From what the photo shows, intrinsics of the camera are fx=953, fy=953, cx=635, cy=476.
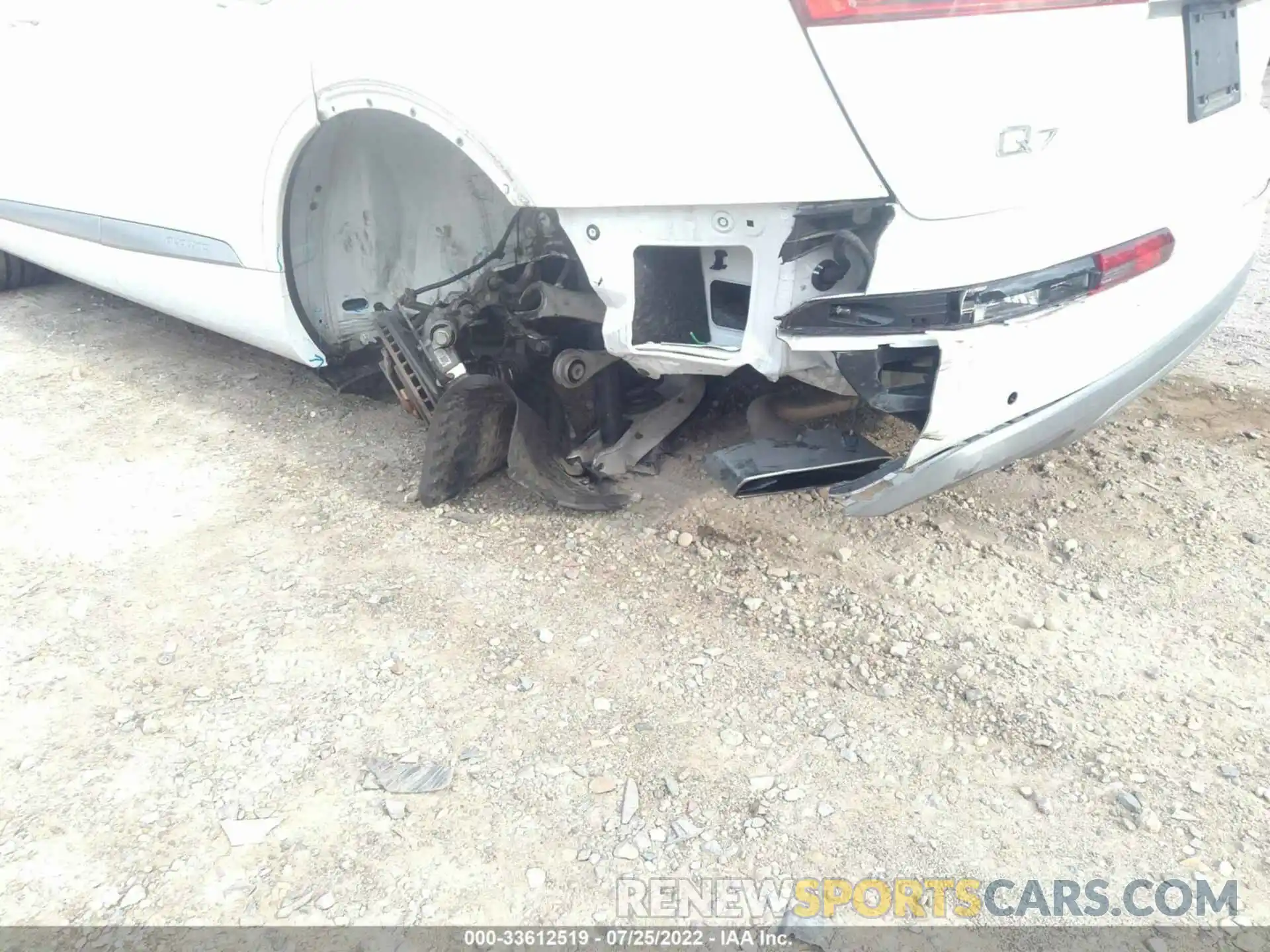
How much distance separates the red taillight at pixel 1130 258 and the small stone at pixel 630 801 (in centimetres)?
150

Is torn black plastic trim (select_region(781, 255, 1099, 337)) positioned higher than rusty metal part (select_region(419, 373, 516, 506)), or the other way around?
torn black plastic trim (select_region(781, 255, 1099, 337))

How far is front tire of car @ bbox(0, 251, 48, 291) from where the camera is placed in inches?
211

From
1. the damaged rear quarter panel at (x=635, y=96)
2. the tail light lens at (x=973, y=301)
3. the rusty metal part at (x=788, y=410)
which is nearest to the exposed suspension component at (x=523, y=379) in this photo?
the rusty metal part at (x=788, y=410)

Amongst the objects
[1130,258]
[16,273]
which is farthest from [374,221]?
[16,273]

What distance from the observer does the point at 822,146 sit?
199 cm

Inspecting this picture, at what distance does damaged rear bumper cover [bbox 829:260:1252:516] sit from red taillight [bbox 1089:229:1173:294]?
22 cm

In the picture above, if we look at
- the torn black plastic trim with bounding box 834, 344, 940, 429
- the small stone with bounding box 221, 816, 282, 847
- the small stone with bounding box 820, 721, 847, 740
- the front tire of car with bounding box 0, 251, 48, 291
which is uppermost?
the torn black plastic trim with bounding box 834, 344, 940, 429

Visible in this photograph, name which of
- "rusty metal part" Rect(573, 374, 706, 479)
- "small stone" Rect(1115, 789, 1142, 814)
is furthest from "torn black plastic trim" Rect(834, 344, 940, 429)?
"rusty metal part" Rect(573, 374, 706, 479)

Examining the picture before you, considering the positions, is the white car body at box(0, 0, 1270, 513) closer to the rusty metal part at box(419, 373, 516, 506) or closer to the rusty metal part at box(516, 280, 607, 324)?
the rusty metal part at box(516, 280, 607, 324)

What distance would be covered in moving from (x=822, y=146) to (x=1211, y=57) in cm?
106

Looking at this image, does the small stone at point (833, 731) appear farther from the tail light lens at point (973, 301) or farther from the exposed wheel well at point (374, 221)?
the exposed wheel well at point (374, 221)

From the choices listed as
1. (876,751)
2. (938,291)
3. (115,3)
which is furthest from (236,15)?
(876,751)

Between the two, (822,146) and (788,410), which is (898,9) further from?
(788,410)

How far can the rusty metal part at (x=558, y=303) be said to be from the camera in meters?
2.92
